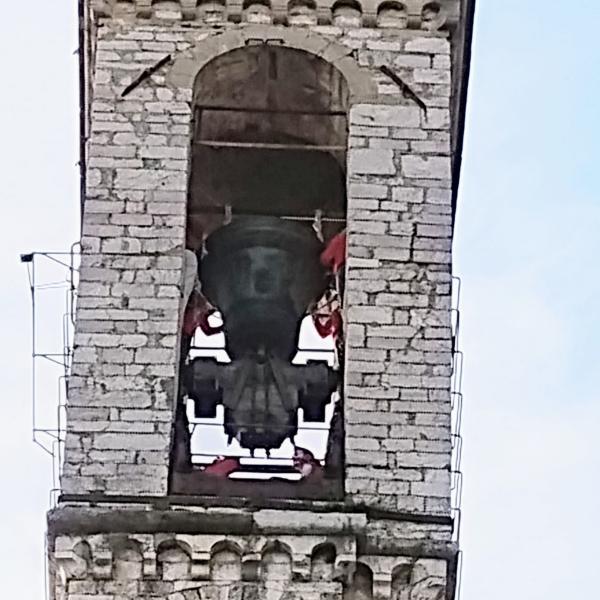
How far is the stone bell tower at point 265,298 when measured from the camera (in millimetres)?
16656

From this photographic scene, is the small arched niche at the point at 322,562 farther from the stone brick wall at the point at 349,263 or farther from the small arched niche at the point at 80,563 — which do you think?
the small arched niche at the point at 80,563

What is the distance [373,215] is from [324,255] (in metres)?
0.66

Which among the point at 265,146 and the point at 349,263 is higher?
the point at 265,146

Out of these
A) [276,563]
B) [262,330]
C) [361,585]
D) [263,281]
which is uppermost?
[263,281]

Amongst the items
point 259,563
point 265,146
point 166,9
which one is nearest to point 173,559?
point 259,563

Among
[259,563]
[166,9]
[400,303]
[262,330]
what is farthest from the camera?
[166,9]

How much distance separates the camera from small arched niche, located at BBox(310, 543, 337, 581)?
1659cm

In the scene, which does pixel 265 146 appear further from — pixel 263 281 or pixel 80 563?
pixel 80 563

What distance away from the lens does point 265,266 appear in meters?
19.1

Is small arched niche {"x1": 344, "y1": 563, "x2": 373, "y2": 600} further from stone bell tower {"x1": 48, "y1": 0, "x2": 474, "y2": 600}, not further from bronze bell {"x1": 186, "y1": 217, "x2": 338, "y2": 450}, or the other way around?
bronze bell {"x1": 186, "y1": 217, "x2": 338, "y2": 450}

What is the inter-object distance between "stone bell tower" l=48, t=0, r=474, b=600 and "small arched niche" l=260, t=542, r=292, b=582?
0.01m

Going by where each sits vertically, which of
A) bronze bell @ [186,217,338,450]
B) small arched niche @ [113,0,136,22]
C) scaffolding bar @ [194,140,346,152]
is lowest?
bronze bell @ [186,217,338,450]

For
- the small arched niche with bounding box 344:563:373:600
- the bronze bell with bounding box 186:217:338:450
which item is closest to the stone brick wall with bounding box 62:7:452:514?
the small arched niche with bounding box 344:563:373:600

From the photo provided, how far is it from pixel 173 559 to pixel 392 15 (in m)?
4.87
